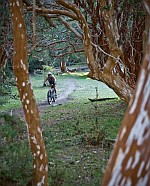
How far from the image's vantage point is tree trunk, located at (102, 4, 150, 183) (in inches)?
88.7

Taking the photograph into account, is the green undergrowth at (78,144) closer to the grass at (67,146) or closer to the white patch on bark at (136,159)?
the grass at (67,146)

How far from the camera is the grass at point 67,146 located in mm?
5973

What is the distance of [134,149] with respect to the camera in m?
2.26

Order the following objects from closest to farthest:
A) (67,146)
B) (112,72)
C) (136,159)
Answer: (136,159) → (112,72) → (67,146)

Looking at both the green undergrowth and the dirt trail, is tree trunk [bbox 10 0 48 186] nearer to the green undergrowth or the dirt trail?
the green undergrowth

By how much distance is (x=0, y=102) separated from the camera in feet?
40.3

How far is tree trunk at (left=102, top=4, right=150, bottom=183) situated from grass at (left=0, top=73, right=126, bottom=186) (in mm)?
3686

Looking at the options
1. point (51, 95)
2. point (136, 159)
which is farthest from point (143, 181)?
point (51, 95)

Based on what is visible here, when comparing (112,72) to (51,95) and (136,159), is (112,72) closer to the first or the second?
(136,159)

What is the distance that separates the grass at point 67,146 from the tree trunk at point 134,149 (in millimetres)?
3686

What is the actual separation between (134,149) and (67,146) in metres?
8.18

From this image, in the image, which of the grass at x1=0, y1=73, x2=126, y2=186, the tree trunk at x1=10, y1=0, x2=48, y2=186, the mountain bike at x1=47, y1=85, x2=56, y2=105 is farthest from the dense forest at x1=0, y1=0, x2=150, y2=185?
the mountain bike at x1=47, y1=85, x2=56, y2=105

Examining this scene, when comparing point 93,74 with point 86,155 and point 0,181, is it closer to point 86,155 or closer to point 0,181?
point 86,155

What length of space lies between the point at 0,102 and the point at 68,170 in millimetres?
5089
